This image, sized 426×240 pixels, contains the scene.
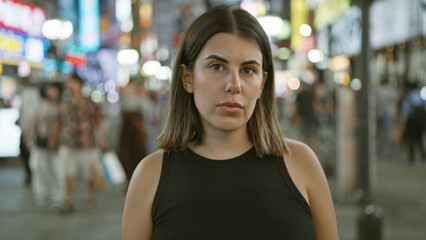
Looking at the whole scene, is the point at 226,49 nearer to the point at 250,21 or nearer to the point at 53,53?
the point at 250,21

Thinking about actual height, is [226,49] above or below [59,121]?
above

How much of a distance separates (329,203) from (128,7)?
5063cm

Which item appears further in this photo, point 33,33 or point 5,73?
point 5,73

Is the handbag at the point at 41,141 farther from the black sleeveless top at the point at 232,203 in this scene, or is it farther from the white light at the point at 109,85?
the white light at the point at 109,85

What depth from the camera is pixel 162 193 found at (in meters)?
1.88

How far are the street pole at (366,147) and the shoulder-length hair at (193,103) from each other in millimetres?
4400

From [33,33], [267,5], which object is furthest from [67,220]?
[267,5]

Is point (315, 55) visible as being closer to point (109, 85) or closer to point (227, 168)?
point (109, 85)

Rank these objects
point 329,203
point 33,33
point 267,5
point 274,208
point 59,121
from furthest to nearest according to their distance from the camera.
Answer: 1. point 267,5
2. point 33,33
3. point 59,121
4. point 329,203
5. point 274,208

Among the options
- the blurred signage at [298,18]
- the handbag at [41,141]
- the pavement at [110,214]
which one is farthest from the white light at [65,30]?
the blurred signage at [298,18]

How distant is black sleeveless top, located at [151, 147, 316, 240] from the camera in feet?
5.88

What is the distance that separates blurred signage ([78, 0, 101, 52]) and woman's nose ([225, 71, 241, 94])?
113ft

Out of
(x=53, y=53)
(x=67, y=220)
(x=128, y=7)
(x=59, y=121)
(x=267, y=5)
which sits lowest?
(x=67, y=220)

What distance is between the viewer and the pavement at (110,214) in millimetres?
6938
